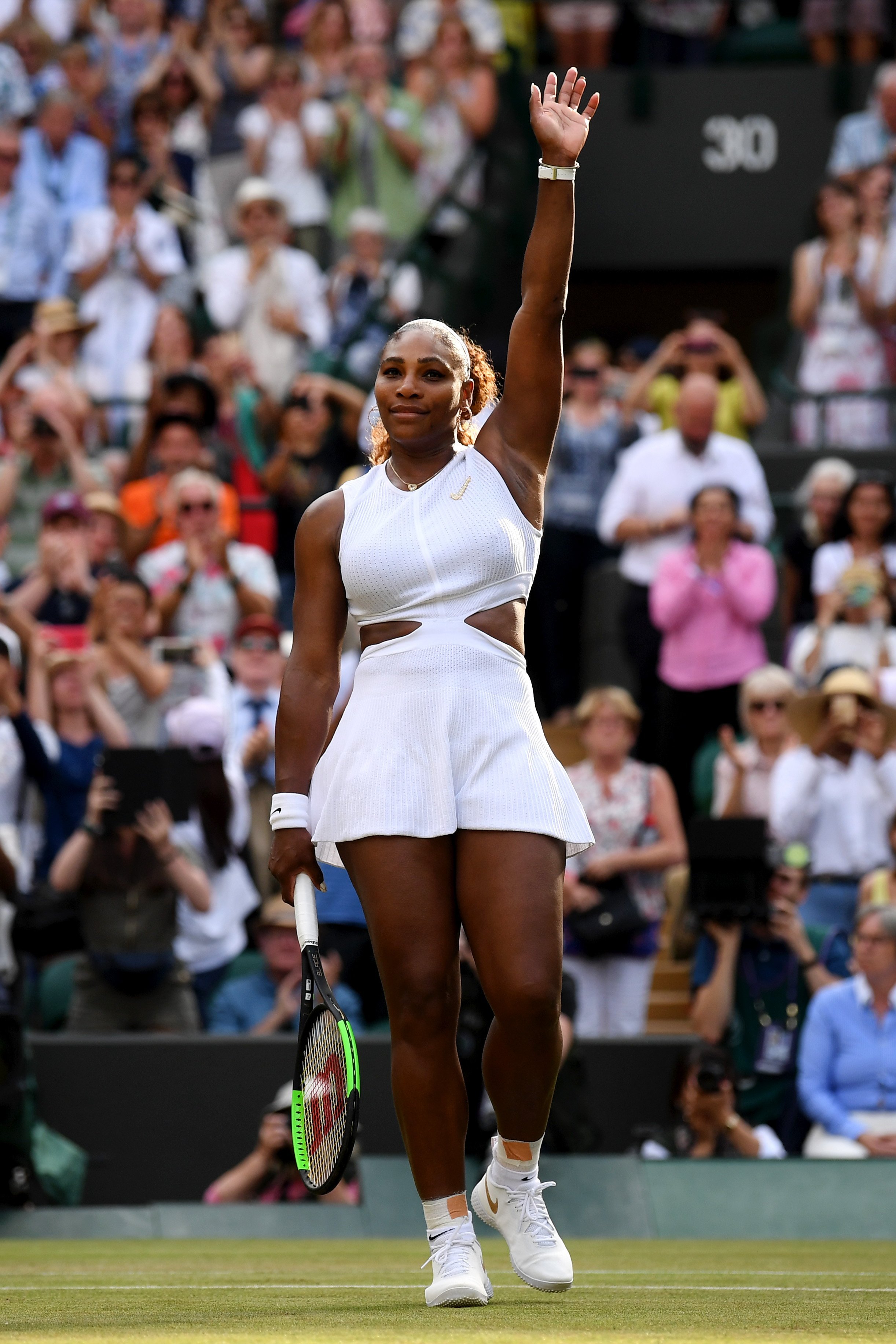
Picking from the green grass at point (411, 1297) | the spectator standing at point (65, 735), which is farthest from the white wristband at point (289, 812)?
the spectator standing at point (65, 735)

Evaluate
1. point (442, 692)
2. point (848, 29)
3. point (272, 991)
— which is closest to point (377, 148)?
point (848, 29)

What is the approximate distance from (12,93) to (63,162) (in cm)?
85

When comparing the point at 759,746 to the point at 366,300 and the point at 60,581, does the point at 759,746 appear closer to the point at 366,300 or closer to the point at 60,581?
the point at 60,581

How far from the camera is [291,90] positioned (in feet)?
48.9

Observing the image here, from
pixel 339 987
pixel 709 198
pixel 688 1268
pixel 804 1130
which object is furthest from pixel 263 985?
pixel 709 198

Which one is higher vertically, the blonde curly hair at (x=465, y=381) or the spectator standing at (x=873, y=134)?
the spectator standing at (x=873, y=134)

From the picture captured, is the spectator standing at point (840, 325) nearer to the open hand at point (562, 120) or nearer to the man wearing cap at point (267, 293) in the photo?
the man wearing cap at point (267, 293)

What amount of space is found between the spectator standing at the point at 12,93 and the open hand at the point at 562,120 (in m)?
10.6

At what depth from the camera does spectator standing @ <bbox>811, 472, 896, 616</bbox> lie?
454 inches

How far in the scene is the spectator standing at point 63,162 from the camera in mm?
14562

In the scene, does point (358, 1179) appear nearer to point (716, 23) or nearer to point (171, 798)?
point (171, 798)

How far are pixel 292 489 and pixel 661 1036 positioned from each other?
171 inches

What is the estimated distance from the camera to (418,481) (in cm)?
509

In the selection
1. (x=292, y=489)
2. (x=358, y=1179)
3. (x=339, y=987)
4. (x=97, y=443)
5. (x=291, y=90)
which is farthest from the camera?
(x=291, y=90)
